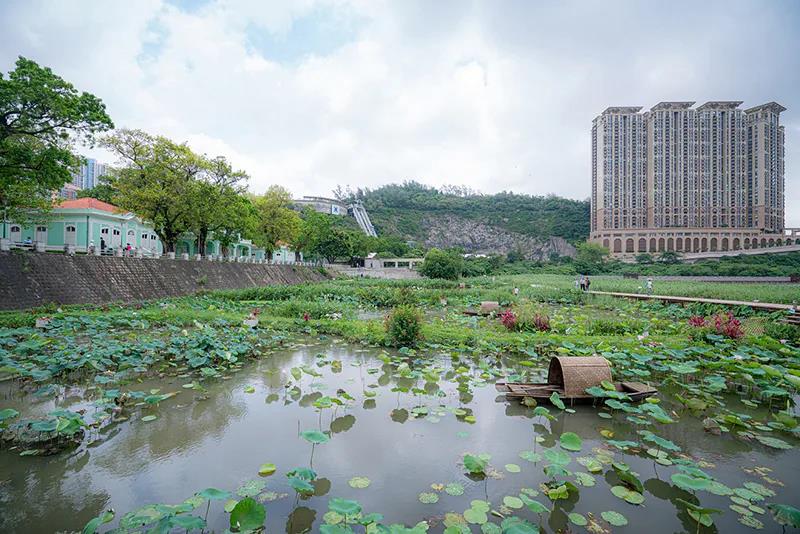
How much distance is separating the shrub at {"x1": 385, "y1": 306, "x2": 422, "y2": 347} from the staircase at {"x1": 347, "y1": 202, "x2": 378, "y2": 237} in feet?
242

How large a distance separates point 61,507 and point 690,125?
9048 cm

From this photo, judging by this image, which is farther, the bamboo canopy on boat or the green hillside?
the green hillside

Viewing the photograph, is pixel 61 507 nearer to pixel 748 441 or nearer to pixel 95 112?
pixel 748 441

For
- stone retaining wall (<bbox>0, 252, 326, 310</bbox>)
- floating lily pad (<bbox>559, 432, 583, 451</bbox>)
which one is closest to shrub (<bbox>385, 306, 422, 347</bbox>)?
floating lily pad (<bbox>559, 432, 583, 451</bbox>)

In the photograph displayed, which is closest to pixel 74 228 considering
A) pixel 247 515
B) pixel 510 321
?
pixel 510 321

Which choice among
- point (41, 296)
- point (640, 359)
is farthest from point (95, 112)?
point (640, 359)

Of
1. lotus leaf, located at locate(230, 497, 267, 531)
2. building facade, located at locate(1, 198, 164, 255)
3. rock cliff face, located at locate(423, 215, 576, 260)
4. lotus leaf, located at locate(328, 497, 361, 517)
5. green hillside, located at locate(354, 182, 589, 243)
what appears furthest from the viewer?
green hillside, located at locate(354, 182, 589, 243)

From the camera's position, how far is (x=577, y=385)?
4.93 m

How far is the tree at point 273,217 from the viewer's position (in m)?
38.2

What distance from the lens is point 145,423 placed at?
435 centimetres

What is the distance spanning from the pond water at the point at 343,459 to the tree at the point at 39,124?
12.0 m

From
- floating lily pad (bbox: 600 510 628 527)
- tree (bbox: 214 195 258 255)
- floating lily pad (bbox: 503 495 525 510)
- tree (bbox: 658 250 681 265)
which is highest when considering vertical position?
tree (bbox: 214 195 258 255)

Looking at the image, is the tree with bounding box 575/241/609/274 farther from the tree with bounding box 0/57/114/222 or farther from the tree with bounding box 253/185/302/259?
the tree with bounding box 0/57/114/222

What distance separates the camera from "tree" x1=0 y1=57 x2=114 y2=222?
12.8 meters
